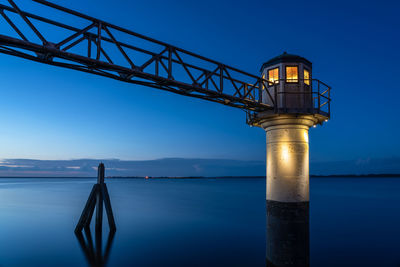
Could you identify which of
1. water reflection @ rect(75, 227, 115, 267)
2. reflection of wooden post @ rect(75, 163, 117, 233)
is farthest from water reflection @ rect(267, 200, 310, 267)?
reflection of wooden post @ rect(75, 163, 117, 233)

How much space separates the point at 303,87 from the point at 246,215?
2948 cm

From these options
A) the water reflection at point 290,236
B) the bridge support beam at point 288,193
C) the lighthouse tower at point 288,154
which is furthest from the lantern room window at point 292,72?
the water reflection at point 290,236

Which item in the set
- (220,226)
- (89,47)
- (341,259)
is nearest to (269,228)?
(89,47)

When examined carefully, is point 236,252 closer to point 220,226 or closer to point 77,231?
point 220,226

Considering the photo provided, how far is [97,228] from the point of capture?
22.3 m

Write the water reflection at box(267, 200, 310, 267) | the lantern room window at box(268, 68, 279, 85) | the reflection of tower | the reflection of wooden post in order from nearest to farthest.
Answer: the water reflection at box(267, 200, 310, 267) < the lantern room window at box(268, 68, 279, 85) < the reflection of tower < the reflection of wooden post

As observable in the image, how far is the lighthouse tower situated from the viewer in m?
10.9

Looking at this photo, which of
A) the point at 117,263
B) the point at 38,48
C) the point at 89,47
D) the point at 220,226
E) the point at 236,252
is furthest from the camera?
the point at 220,226

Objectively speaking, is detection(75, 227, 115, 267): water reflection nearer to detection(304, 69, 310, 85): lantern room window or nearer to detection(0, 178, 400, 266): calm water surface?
detection(0, 178, 400, 266): calm water surface

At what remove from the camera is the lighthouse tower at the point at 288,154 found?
1087cm

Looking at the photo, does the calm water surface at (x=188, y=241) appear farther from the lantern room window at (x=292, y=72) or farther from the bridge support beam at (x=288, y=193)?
the lantern room window at (x=292, y=72)

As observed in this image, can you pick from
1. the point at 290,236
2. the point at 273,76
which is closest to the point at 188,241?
the point at 290,236

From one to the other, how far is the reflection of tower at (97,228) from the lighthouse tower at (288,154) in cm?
1264

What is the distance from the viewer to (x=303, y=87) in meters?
11.8
